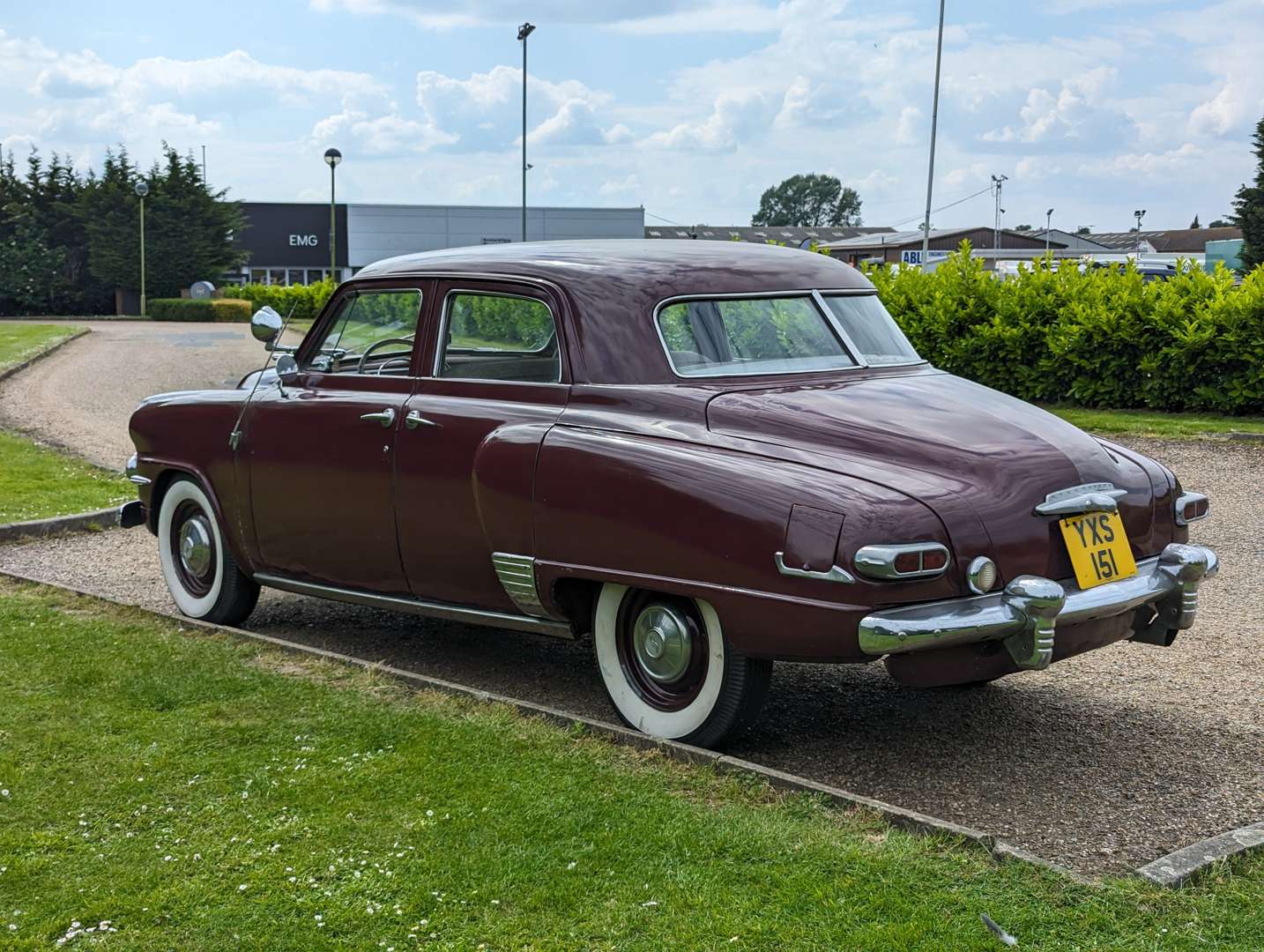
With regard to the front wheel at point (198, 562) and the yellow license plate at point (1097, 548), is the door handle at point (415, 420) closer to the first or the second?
the front wheel at point (198, 562)

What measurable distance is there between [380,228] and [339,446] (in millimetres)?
58892

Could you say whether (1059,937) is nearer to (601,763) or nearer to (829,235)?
(601,763)

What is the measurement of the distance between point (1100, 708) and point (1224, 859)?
1681 millimetres

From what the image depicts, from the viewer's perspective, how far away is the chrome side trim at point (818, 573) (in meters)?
4.20

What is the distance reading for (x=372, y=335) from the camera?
6.20m

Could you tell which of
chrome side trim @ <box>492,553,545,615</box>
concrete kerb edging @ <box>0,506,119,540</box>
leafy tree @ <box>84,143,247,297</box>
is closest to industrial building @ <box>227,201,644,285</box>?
leafy tree @ <box>84,143,247,297</box>

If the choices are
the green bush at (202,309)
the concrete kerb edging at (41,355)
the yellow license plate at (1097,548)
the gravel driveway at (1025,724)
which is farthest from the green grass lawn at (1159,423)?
the green bush at (202,309)

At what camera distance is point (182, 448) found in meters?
6.81

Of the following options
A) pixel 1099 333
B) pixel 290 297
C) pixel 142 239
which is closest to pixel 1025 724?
pixel 1099 333

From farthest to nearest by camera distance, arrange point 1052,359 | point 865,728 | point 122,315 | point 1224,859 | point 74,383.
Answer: point 122,315, point 74,383, point 1052,359, point 865,728, point 1224,859

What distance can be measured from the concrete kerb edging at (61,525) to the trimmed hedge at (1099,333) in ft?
30.4

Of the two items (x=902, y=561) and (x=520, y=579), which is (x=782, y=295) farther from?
(x=902, y=561)

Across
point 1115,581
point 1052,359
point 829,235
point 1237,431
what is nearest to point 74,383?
point 1052,359

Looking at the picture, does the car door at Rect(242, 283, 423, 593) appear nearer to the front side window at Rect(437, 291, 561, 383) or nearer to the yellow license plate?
the front side window at Rect(437, 291, 561, 383)
